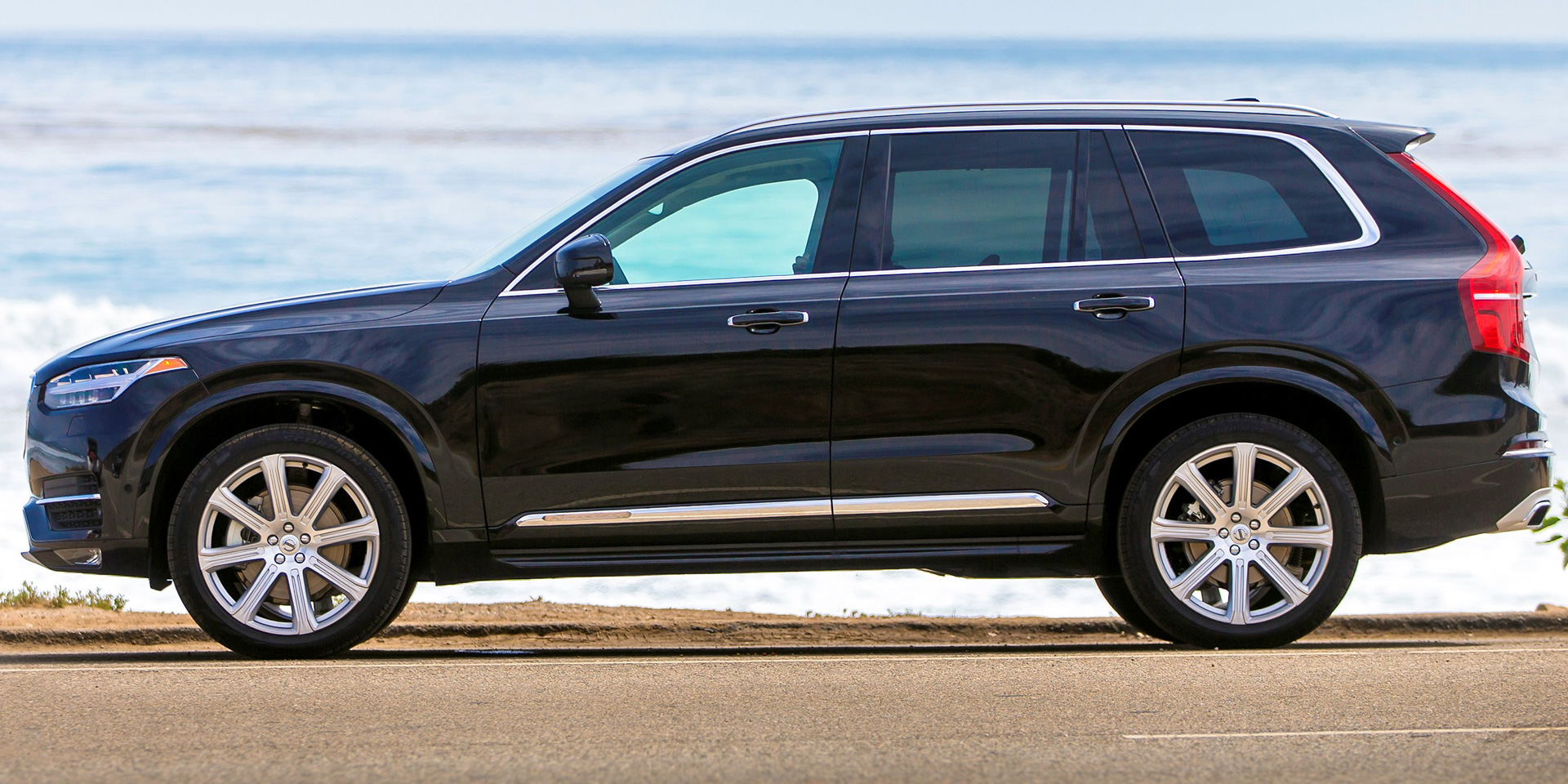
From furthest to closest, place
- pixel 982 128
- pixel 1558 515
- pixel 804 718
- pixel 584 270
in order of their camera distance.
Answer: pixel 1558 515, pixel 982 128, pixel 584 270, pixel 804 718

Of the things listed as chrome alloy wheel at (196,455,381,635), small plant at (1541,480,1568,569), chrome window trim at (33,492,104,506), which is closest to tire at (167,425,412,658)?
chrome alloy wheel at (196,455,381,635)

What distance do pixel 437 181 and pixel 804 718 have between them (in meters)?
36.6

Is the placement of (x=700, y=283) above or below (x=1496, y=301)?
above

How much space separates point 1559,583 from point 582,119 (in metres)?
44.5

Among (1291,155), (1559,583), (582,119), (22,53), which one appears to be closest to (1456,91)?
(582,119)

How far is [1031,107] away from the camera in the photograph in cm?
649

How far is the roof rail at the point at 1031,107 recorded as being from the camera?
6480 millimetres

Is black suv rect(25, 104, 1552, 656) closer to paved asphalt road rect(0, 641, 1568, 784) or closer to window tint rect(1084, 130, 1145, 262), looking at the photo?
window tint rect(1084, 130, 1145, 262)

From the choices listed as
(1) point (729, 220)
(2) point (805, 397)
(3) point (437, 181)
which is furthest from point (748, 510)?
(3) point (437, 181)

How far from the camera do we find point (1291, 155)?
644 cm

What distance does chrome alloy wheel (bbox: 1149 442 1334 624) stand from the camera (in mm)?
6234

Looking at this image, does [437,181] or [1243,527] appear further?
[437,181]

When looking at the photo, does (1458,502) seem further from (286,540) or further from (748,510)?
(286,540)

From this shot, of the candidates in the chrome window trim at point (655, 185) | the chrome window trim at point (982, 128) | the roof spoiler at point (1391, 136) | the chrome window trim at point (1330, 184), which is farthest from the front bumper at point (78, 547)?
the roof spoiler at point (1391, 136)
